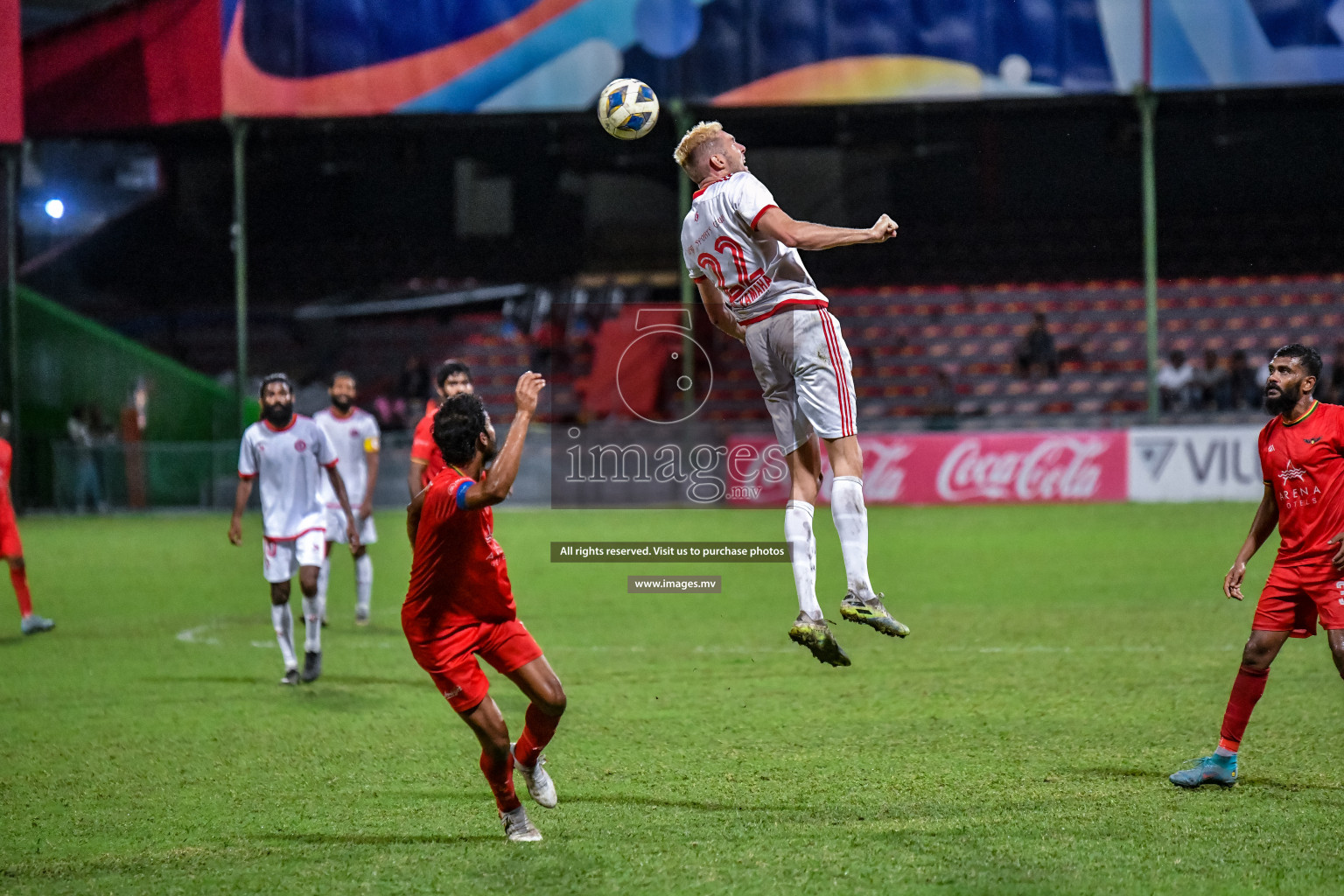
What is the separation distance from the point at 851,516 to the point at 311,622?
5.31 meters

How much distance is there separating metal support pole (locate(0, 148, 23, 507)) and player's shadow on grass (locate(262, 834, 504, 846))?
21644mm

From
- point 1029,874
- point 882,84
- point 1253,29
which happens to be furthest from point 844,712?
point 1253,29

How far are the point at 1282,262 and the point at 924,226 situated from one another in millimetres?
7655

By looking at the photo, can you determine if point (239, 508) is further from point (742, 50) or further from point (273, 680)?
point (742, 50)

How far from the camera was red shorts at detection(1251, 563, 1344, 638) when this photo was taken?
23.0ft

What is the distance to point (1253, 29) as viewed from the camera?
2386cm

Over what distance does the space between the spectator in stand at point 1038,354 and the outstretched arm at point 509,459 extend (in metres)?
22.9

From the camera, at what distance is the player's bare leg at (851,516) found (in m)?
6.84

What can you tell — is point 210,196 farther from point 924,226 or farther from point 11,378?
point 924,226

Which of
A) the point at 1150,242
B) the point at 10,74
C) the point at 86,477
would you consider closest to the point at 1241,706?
the point at 1150,242

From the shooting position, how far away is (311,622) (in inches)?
428

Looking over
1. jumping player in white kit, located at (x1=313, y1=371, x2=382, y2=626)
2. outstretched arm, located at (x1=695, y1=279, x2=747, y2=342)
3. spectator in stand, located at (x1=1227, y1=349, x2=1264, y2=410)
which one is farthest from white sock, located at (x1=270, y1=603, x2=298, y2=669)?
spectator in stand, located at (x1=1227, y1=349, x2=1264, y2=410)

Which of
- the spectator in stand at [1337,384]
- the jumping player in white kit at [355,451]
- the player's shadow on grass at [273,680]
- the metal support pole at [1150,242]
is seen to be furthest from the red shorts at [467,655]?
the spectator in stand at [1337,384]

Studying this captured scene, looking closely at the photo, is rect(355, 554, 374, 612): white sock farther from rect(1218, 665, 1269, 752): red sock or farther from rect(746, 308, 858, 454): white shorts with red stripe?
Answer: rect(1218, 665, 1269, 752): red sock
